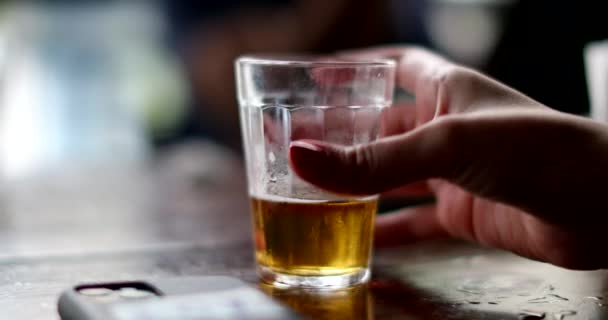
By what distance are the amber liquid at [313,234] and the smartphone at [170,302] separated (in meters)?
0.07

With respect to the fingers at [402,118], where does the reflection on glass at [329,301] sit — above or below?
below

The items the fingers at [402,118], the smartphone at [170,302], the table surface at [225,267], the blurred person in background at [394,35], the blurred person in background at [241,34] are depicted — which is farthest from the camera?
the blurred person in background at [241,34]

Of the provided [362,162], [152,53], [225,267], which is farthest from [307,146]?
[152,53]

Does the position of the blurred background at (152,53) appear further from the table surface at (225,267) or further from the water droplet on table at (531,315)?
the water droplet on table at (531,315)

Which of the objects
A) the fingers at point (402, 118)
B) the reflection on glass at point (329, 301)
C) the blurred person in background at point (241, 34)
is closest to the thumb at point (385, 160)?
the reflection on glass at point (329, 301)


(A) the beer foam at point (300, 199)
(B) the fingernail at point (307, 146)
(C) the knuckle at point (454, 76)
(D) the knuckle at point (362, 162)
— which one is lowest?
(A) the beer foam at point (300, 199)

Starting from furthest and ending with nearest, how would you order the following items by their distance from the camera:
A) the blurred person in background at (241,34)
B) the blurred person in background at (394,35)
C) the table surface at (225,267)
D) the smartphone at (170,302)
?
1. the blurred person in background at (241,34)
2. the blurred person in background at (394,35)
3. the table surface at (225,267)
4. the smartphone at (170,302)

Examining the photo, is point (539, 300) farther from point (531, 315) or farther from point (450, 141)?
point (450, 141)

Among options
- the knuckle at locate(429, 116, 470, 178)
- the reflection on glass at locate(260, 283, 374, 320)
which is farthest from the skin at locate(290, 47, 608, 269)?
the reflection on glass at locate(260, 283, 374, 320)

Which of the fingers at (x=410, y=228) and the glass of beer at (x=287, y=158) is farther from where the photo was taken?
the fingers at (x=410, y=228)

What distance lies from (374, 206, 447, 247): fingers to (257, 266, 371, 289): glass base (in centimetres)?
22

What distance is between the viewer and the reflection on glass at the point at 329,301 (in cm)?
70

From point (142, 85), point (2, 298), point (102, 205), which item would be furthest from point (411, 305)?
point (142, 85)

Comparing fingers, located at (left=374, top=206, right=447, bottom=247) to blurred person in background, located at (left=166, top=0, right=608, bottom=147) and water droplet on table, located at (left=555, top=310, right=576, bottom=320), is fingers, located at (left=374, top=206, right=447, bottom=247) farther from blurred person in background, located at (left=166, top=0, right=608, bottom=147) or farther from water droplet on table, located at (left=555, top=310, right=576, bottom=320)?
blurred person in background, located at (left=166, top=0, right=608, bottom=147)
